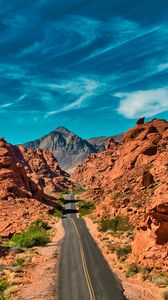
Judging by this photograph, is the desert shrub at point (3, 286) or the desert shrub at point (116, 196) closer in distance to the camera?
the desert shrub at point (3, 286)

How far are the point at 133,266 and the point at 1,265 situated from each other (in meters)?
13.1

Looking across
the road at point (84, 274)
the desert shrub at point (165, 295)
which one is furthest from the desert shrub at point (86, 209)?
the desert shrub at point (165, 295)

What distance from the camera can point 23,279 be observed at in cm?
3031

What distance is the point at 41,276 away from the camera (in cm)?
3150

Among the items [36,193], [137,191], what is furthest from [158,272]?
[36,193]

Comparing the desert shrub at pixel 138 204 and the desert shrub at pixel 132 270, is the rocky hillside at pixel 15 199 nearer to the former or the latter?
the desert shrub at pixel 138 204

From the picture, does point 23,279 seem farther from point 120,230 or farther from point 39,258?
point 120,230

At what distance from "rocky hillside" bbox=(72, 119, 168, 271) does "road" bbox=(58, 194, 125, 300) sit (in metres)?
3.94

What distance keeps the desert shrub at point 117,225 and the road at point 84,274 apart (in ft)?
15.3

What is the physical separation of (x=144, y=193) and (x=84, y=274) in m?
28.6

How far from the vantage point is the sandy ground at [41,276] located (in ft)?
86.3

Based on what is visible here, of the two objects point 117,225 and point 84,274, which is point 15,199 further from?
point 84,274

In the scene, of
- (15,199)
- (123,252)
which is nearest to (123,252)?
(123,252)

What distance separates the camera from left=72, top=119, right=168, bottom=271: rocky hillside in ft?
101
